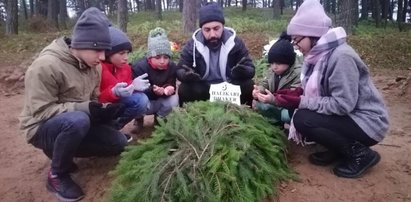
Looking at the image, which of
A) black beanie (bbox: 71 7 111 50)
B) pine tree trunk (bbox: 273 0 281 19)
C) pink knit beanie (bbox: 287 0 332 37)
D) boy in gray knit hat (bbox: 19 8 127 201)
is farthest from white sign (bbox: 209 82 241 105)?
pine tree trunk (bbox: 273 0 281 19)

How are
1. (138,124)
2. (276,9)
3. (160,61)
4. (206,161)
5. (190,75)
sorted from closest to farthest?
(206,161)
(190,75)
(160,61)
(138,124)
(276,9)

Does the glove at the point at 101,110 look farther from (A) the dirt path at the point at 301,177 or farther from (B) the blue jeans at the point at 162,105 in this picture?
(B) the blue jeans at the point at 162,105

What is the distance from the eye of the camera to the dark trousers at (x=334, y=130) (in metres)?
3.10

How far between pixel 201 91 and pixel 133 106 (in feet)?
2.40

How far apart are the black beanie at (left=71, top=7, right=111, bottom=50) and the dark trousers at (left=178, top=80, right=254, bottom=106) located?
1.25m

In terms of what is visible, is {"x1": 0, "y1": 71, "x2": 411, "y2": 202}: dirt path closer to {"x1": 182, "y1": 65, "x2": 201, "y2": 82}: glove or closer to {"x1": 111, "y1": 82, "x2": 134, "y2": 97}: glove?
{"x1": 111, "y1": 82, "x2": 134, "y2": 97}: glove

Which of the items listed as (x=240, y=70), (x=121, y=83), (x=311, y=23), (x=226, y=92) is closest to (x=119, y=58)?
(x=121, y=83)

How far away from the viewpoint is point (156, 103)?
14.0 ft

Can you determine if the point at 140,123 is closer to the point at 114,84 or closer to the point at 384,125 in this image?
the point at 114,84

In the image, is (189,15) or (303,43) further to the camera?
(189,15)

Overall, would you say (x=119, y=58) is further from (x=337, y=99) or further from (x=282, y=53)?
(x=337, y=99)

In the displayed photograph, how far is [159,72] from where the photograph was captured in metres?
4.18

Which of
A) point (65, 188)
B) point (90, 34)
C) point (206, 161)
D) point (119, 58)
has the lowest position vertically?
point (65, 188)

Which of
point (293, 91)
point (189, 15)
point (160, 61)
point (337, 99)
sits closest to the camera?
point (337, 99)
